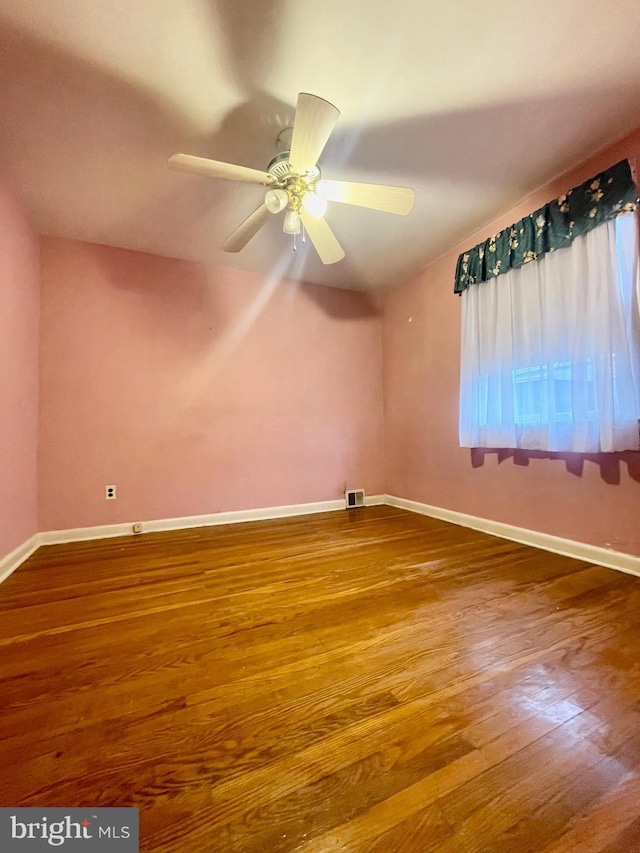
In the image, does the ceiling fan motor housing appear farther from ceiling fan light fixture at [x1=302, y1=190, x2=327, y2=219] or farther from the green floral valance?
the green floral valance

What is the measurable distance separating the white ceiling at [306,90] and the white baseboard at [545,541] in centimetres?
216

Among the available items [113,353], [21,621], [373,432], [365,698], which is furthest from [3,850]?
[373,432]

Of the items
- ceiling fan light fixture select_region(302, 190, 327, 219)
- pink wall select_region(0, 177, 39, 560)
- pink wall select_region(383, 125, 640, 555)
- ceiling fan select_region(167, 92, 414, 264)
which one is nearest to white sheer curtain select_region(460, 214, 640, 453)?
pink wall select_region(383, 125, 640, 555)

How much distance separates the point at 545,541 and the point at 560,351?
3.83ft

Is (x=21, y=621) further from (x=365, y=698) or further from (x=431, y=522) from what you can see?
(x=431, y=522)

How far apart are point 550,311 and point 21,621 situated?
9.95 feet

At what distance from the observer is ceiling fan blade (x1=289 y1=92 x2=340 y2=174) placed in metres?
1.24

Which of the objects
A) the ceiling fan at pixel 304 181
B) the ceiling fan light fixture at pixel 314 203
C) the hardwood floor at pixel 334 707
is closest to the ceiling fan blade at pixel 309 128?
the ceiling fan at pixel 304 181

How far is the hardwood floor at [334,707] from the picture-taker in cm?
68

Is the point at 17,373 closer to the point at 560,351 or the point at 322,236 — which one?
the point at 322,236

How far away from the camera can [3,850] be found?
64 cm

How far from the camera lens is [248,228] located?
6.31ft

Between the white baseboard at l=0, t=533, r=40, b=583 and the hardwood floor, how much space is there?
5.0 inches

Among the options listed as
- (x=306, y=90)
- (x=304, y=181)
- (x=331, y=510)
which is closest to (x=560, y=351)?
(x=304, y=181)
